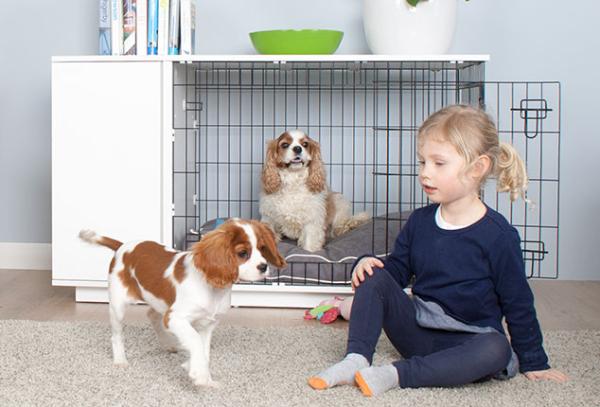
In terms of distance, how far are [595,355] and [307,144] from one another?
1469 mm

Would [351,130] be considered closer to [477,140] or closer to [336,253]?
[336,253]

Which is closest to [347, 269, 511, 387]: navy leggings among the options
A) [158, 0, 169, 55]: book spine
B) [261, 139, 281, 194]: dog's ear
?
[261, 139, 281, 194]: dog's ear

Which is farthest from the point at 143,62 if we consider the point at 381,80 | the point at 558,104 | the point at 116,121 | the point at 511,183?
the point at 558,104

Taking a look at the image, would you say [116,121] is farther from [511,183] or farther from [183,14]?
[511,183]

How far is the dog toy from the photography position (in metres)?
3.01

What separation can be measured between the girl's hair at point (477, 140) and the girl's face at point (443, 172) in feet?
0.06

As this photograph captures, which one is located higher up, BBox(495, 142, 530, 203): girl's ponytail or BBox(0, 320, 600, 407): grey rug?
BBox(495, 142, 530, 203): girl's ponytail

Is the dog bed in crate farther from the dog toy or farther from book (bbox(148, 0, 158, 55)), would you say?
book (bbox(148, 0, 158, 55))

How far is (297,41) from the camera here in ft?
10.8

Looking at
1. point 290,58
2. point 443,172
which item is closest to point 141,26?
point 290,58

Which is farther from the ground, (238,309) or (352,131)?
(352,131)

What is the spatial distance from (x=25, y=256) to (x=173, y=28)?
1.38m

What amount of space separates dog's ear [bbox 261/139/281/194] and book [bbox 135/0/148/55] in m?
0.64

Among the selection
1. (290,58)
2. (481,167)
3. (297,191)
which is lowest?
(297,191)
